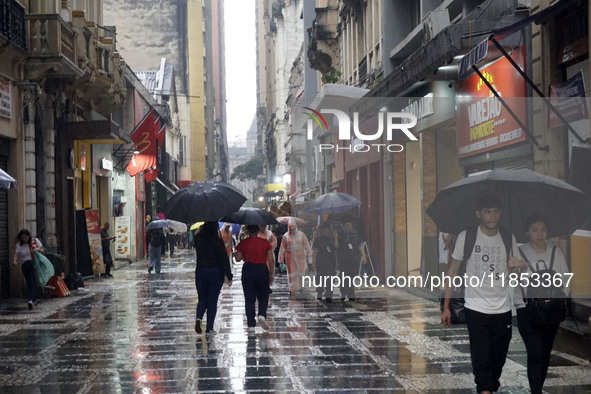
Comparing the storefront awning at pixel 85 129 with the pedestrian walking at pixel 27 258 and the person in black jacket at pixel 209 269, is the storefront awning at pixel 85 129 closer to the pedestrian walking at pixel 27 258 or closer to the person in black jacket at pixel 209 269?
the pedestrian walking at pixel 27 258

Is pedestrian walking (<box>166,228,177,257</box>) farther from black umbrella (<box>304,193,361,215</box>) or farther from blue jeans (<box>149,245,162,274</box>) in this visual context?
black umbrella (<box>304,193,361,215</box>)

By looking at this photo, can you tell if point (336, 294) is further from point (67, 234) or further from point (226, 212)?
point (67, 234)

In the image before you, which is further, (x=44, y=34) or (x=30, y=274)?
(x=44, y=34)

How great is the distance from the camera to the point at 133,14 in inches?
2525

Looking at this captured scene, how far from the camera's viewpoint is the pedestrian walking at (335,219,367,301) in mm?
16422

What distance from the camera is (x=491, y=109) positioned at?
13.4 meters

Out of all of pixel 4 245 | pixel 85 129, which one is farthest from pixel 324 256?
pixel 85 129

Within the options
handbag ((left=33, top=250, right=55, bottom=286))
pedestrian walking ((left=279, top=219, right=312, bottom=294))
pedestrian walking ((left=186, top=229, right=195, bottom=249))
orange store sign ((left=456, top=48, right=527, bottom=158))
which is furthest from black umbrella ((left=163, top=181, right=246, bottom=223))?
pedestrian walking ((left=186, top=229, right=195, bottom=249))

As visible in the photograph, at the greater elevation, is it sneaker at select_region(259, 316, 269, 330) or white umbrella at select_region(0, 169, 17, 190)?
white umbrella at select_region(0, 169, 17, 190)

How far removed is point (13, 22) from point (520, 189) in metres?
13.3

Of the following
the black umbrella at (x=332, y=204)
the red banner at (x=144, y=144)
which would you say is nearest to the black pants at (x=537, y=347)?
the black umbrella at (x=332, y=204)

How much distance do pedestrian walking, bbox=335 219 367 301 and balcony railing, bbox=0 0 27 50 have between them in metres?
7.68

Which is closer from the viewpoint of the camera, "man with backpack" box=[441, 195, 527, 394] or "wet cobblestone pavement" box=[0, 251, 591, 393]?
"man with backpack" box=[441, 195, 527, 394]

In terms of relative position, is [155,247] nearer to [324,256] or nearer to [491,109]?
[324,256]
